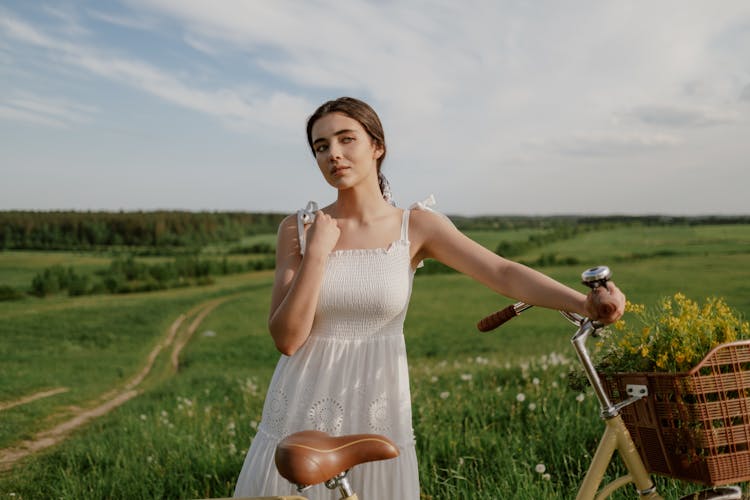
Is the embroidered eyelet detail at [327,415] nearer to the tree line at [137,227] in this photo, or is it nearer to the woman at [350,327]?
the woman at [350,327]

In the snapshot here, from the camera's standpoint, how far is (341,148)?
2990mm

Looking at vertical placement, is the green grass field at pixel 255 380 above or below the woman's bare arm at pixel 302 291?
below

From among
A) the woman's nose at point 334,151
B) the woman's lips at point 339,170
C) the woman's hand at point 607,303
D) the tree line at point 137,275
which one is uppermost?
the woman's nose at point 334,151

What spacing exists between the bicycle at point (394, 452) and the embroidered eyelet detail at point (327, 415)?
1.40 feet

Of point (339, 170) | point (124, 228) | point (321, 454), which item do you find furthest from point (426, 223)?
point (124, 228)

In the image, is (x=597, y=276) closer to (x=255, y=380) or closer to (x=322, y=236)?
(x=322, y=236)

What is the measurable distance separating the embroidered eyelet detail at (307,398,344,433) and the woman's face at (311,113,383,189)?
0.97 meters

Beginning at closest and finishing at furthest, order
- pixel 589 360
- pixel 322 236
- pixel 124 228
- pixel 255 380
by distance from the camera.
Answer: pixel 589 360 → pixel 322 236 → pixel 255 380 → pixel 124 228

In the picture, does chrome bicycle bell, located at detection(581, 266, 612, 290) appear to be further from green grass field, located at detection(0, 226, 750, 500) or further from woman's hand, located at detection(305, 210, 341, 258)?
green grass field, located at detection(0, 226, 750, 500)

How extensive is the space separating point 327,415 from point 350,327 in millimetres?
394

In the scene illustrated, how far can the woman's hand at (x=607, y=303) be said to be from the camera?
235cm

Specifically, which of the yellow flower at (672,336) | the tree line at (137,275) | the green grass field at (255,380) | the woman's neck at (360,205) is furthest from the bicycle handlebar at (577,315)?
the tree line at (137,275)

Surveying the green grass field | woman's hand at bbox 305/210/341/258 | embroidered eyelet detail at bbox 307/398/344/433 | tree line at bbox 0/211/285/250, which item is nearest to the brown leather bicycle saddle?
embroidered eyelet detail at bbox 307/398/344/433

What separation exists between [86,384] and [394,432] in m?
13.5
